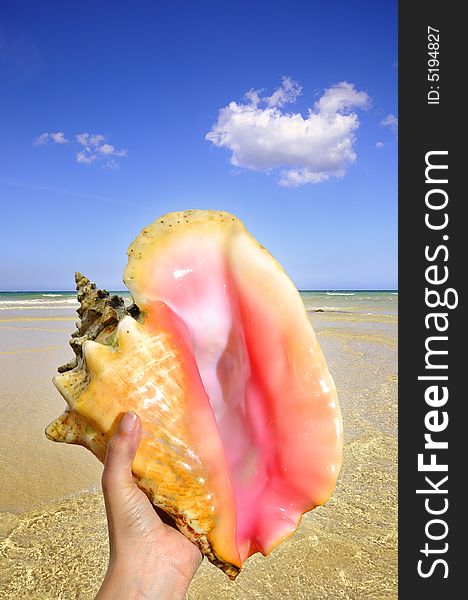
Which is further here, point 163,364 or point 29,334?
point 29,334

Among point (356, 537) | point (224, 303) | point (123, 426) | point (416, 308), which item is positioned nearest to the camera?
point (123, 426)

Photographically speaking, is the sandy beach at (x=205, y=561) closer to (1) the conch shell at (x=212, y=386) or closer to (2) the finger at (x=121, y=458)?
(1) the conch shell at (x=212, y=386)

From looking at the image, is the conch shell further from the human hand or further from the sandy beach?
the sandy beach

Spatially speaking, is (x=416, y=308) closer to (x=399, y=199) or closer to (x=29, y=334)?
(x=399, y=199)

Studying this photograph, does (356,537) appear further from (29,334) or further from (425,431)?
(29,334)

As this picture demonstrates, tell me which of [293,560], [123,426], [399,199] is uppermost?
[399,199]

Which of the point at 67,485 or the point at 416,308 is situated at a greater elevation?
the point at 416,308

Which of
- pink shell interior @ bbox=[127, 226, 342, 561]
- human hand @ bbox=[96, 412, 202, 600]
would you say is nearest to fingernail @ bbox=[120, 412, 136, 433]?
human hand @ bbox=[96, 412, 202, 600]

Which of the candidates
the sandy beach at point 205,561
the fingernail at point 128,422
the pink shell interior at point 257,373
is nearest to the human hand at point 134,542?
the fingernail at point 128,422

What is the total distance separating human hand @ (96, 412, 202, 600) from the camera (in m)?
1.21

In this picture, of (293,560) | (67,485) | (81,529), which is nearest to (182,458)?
(293,560)

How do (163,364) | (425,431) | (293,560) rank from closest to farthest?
(163,364) → (293,560) → (425,431)

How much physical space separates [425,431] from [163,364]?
78.7 inches

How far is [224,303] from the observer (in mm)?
1620
